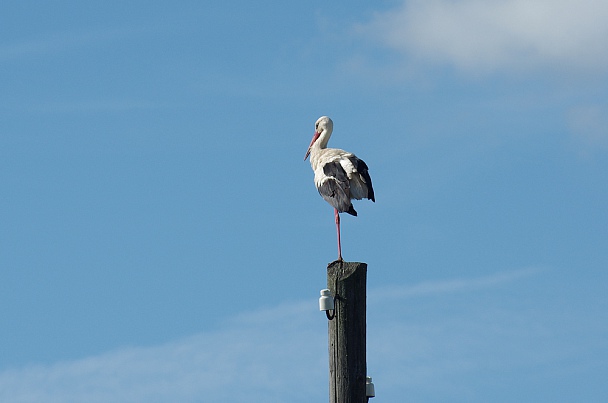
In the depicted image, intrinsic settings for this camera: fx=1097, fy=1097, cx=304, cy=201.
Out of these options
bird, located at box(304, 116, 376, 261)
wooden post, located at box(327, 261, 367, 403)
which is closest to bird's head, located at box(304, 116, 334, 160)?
bird, located at box(304, 116, 376, 261)

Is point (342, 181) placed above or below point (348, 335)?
above

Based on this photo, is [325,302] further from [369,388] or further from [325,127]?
[325,127]

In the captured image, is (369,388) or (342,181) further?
(342,181)

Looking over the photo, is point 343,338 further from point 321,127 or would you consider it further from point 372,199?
point 321,127

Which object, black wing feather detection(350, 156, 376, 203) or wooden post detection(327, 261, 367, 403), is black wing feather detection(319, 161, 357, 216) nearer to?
black wing feather detection(350, 156, 376, 203)

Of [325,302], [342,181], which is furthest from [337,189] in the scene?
[325,302]

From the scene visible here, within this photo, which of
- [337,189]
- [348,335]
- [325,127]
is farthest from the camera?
[325,127]

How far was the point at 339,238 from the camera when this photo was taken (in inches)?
456

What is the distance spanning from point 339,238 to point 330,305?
3.15 metres

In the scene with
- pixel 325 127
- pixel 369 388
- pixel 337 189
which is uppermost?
pixel 325 127

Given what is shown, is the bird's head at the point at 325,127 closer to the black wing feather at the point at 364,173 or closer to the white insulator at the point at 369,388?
the black wing feather at the point at 364,173

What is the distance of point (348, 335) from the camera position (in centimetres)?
844

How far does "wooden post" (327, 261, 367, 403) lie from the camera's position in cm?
838

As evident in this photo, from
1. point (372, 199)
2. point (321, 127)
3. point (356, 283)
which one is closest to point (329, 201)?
point (372, 199)
